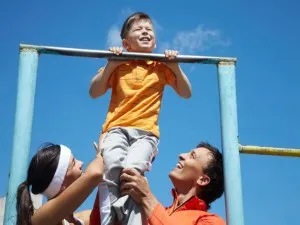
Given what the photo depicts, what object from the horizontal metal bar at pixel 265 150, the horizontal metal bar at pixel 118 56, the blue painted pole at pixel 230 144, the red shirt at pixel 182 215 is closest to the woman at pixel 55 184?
the red shirt at pixel 182 215

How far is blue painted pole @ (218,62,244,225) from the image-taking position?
2219 millimetres

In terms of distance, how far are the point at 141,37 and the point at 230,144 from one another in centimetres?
101

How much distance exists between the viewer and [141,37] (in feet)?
9.65

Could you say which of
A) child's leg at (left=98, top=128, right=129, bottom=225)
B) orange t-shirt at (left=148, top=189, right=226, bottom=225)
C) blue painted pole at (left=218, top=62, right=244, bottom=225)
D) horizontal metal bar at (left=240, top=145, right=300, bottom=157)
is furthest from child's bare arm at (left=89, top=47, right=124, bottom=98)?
horizontal metal bar at (left=240, top=145, right=300, bottom=157)

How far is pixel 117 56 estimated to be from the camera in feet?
8.11

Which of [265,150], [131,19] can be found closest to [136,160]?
[265,150]

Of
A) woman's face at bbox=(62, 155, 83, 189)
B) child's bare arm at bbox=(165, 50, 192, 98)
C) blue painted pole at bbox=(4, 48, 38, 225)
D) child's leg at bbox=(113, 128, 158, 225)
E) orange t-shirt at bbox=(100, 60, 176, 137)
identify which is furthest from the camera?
child's bare arm at bbox=(165, 50, 192, 98)

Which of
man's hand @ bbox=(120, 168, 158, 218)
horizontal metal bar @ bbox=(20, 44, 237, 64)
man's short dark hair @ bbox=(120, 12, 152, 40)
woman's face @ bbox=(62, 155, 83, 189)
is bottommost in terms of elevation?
man's hand @ bbox=(120, 168, 158, 218)

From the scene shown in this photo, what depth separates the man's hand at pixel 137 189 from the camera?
232 cm

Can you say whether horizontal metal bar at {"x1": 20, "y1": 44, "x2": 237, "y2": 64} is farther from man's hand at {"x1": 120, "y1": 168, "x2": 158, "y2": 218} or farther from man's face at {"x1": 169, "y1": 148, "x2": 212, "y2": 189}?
man's face at {"x1": 169, "y1": 148, "x2": 212, "y2": 189}

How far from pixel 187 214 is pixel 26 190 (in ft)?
3.20

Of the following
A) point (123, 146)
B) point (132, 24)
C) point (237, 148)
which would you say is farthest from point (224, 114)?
point (132, 24)

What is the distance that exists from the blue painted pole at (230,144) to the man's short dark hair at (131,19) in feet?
2.59

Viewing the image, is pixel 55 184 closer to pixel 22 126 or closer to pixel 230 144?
pixel 22 126
